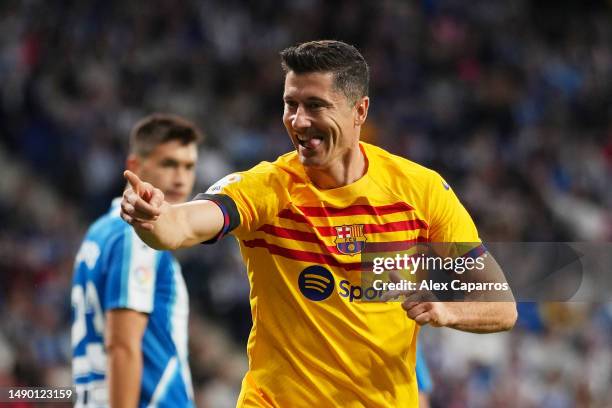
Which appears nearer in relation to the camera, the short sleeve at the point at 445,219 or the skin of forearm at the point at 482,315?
the skin of forearm at the point at 482,315

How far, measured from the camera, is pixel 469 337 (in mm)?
9117

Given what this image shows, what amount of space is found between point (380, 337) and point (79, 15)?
9.35 metres

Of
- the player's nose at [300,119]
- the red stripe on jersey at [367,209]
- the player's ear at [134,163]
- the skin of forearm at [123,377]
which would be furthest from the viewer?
the player's ear at [134,163]

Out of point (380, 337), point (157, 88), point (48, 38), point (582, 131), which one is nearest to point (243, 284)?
point (157, 88)

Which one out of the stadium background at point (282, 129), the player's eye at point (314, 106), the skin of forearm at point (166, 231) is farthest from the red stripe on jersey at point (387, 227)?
the stadium background at point (282, 129)

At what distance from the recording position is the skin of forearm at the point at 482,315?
3.66 metres

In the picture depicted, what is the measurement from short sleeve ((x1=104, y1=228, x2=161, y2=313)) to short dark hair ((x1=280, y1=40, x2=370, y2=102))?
128 cm

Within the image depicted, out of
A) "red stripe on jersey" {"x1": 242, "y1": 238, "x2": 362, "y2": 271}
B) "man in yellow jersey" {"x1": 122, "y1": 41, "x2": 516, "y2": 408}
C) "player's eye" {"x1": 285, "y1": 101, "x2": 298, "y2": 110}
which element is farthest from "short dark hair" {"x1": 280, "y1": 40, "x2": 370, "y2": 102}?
"red stripe on jersey" {"x1": 242, "y1": 238, "x2": 362, "y2": 271}

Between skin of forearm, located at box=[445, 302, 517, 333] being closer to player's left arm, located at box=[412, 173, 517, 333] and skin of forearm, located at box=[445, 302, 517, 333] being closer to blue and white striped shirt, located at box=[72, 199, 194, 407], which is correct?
player's left arm, located at box=[412, 173, 517, 333]

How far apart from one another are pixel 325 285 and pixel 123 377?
4.23ft

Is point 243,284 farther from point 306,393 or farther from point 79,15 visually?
point 306,393

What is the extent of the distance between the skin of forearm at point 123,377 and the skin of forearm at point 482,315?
1.61 metres

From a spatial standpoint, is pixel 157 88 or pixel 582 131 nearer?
pixel 157 88

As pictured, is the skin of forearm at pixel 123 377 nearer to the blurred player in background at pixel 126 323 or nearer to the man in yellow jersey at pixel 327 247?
the blurred player in background at pixel 126 323
